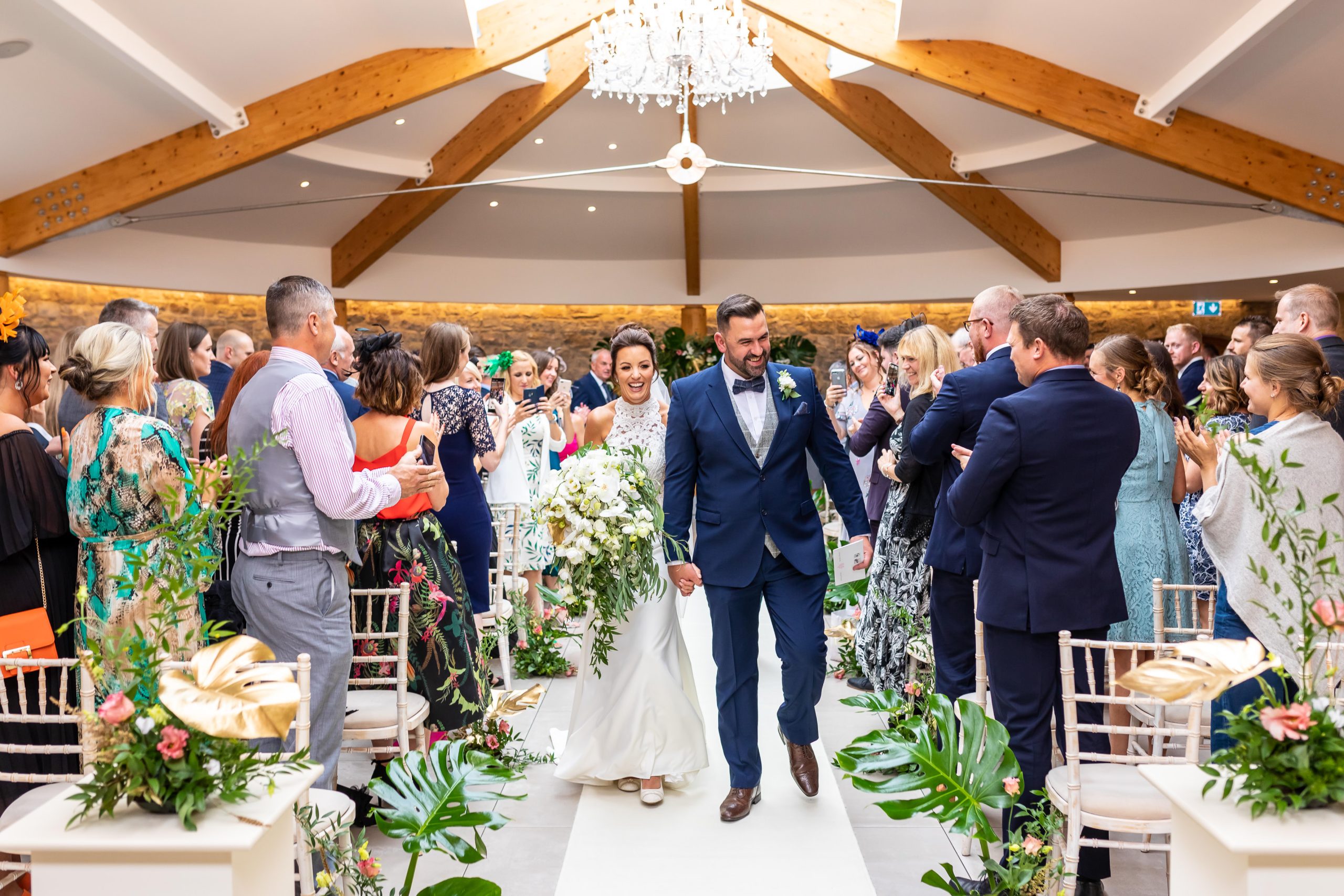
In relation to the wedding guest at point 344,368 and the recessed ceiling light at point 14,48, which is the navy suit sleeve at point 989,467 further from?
the recessed ceiling light at point 14,48

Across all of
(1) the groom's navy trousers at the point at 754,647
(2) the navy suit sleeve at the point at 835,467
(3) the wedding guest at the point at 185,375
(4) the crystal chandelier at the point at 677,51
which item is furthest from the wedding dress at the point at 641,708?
(4) the crystal chandelier at the point at 677,51

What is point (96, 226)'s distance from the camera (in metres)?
9.07

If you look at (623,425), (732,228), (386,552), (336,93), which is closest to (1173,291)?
(732,228)

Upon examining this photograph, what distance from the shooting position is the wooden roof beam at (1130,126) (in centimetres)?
855

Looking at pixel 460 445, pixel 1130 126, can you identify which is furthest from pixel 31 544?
pixel 1130 126

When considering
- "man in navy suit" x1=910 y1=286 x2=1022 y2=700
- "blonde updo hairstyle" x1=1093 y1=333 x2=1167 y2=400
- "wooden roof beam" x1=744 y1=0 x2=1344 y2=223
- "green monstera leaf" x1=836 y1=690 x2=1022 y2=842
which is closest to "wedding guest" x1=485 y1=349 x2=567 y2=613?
"man in navy suit" x1=910 y1=286 x2=1022 y2=700

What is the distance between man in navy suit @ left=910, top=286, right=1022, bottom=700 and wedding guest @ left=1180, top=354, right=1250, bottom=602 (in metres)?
1.07

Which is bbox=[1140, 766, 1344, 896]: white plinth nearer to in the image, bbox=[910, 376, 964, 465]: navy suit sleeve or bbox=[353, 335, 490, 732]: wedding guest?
bbox=[910, 376, 964, 465]: navy suit sleeve

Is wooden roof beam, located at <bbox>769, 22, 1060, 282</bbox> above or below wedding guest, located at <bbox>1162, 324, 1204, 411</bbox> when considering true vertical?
above

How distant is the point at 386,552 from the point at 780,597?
1406 millimetres

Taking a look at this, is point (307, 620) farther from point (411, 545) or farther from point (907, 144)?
point (907, 144)

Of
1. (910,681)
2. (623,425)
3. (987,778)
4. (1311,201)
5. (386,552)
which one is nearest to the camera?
(987,778)

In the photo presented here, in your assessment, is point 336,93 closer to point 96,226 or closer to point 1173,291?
point 96,226

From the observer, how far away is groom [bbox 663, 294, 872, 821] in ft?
12.0
